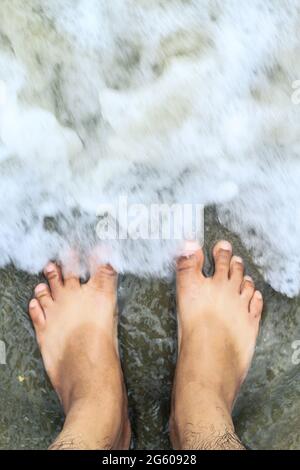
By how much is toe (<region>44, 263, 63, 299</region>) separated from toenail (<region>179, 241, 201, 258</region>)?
355mm

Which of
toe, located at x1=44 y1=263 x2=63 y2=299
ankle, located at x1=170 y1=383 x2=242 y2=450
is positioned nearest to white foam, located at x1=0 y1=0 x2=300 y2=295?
toe, located at x1=44 y1=263 x2=63 y2=299

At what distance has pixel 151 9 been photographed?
6.27 ft

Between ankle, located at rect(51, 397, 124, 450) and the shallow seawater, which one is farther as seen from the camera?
the shallow seawater

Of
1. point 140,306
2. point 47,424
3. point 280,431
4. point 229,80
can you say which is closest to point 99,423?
point 47,424

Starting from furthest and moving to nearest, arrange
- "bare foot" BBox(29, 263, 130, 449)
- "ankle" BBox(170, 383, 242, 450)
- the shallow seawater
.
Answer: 1. the shallow seawater
2. "bare foot" BBox(29, 263, 130, 449)
3. "ankle" BBox(170, 383, 242, 450)

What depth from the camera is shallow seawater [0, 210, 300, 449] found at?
178 cm

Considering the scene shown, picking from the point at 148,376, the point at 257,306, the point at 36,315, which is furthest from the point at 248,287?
the point at 36,315

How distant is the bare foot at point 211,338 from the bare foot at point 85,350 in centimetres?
17

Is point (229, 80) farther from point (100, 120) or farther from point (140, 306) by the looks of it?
point (140, 306)

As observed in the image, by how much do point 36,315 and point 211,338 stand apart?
0.50 metres

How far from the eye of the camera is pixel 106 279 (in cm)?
185

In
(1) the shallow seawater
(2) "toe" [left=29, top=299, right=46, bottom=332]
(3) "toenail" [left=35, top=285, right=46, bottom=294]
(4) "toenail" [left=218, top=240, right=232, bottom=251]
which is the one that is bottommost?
(1) the shallow seawater

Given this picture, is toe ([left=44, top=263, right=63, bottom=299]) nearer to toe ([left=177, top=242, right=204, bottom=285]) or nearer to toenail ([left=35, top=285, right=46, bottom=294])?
toenail ([left=35, top=285, right=46, bottom=294])

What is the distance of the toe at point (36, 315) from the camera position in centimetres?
186
